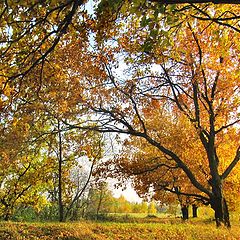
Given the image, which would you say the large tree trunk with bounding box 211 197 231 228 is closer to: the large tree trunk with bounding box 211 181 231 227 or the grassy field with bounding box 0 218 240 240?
the large tree trunk with bounding box 211 181 231 227

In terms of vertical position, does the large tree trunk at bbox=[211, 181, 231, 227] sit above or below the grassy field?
above

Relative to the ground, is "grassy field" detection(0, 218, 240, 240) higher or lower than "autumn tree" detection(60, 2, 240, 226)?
lower

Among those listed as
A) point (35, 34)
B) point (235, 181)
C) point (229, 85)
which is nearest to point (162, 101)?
point (229, 85)

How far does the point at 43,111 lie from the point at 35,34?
22.9ft

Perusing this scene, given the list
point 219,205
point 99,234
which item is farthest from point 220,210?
point 99,234

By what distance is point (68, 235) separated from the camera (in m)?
11.3

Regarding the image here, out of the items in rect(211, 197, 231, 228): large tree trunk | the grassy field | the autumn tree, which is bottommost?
the grassy field

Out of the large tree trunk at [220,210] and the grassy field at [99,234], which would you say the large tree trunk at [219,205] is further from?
the grassy field at [99,234]

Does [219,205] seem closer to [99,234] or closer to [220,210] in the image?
[220,210]

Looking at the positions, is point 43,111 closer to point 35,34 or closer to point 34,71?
point 34,71

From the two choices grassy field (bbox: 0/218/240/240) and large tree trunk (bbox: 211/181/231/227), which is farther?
large tree trunk (bbox: 211/181/231/227)

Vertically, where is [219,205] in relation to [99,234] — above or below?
above

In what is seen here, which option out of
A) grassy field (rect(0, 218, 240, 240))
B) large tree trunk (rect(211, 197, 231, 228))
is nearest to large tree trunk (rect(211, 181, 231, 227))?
large tree trunk (rect(211, 197, 231, 228))

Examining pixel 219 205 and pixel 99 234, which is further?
pixel 219 205
